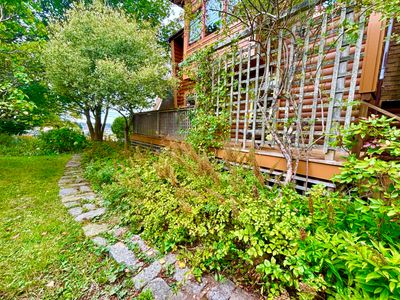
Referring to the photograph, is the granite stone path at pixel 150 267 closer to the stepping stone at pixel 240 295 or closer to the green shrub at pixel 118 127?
the stepping stone at pixel 240 295

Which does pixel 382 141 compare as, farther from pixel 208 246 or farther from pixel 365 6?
pixel 208 246

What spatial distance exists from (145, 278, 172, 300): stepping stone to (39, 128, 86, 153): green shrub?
9.24 meters

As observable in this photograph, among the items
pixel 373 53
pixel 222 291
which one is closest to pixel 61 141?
pixel 222 291

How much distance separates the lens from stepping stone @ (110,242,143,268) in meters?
2.19

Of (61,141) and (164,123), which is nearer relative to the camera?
(164,123)

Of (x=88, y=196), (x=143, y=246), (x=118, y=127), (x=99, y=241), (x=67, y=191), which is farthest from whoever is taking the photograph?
(x=118, y=127)

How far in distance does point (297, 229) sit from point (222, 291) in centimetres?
90

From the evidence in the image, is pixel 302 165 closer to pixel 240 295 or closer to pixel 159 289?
pixel 240 295

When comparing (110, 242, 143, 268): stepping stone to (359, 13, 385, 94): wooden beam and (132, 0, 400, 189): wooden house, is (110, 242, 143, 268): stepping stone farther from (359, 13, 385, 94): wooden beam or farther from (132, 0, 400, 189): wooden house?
(359, 13, 385, 94): wooden beam

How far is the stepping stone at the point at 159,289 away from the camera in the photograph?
178 cm

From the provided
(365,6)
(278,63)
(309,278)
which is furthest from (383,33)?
(309,278)

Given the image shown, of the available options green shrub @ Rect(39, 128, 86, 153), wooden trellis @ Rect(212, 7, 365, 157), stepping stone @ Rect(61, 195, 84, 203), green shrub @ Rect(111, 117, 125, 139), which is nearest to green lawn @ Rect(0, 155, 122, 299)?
stepping stone @ Rect(61, 195, 84, 203)

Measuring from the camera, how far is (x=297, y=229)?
1.70 m

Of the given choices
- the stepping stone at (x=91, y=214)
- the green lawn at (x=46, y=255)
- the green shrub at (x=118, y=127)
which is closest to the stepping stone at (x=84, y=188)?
the green lawn at (x=46, y=255)
